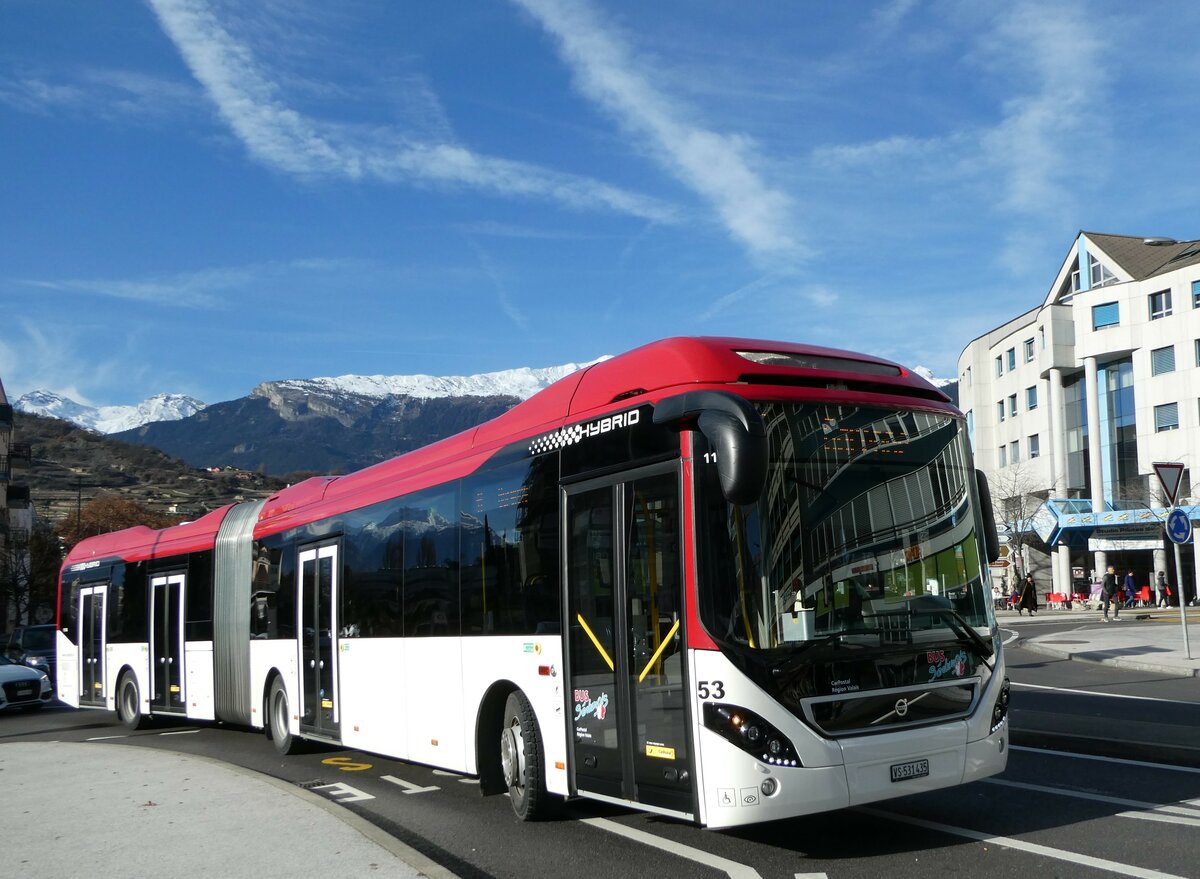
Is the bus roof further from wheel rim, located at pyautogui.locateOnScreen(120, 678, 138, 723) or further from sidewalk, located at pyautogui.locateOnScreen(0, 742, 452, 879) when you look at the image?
wheel rim, located at pyautogui.locateOnScreen(120, 678, 138, 723)

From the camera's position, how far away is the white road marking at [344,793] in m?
10.7

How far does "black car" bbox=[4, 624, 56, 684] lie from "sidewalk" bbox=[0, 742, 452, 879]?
20.4 m

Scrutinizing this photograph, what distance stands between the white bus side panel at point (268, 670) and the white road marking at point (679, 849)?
6418mm

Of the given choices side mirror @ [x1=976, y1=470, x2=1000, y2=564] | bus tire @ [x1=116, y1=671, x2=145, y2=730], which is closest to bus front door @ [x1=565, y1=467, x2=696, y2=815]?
side mirror @ [x1=976, y1=470, x2=1000, y2=564]

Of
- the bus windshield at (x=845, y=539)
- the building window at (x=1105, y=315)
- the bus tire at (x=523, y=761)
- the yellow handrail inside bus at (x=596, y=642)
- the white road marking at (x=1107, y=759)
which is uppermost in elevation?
the building window at (x=1105, y=315)

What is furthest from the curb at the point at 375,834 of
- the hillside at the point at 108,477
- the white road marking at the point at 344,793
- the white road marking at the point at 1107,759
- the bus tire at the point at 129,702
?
the hillside at the point at 108,477

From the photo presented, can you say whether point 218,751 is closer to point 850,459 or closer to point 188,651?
point 188,651

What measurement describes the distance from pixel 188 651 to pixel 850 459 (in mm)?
13285

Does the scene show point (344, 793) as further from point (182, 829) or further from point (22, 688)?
point (22, 688)

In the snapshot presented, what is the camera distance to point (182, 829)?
870cm

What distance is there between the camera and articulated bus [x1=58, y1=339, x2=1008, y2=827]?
681cm

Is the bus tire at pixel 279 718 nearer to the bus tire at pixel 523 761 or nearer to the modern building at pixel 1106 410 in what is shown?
the bus tire at pixel 523 761

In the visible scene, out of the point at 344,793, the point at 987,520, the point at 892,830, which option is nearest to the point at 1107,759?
the point at 892,830

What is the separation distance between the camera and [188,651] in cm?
1766
